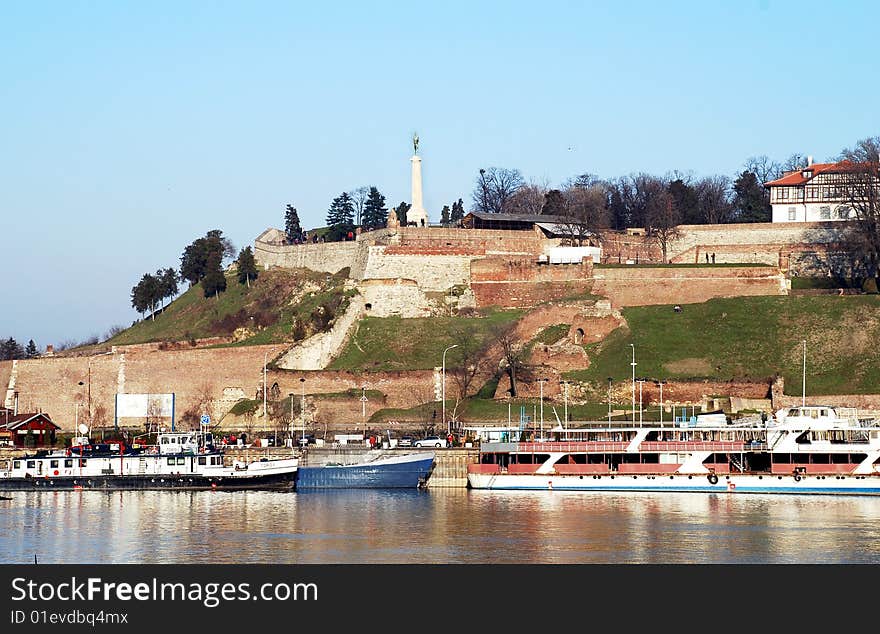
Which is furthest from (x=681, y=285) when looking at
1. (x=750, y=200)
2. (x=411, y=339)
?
(x=750, y=200)

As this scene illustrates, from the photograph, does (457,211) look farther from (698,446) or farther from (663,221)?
(698,446)

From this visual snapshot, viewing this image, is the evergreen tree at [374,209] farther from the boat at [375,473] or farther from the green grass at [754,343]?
the boat at [375,473]

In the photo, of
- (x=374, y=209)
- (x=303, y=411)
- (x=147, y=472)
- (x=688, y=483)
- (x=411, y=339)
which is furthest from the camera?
(x=374, y=209)

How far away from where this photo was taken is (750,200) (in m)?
112

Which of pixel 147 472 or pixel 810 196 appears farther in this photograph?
pixel 810 196

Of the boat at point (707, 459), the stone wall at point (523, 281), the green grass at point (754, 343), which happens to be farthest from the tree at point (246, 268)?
the boat at point (707, 459)

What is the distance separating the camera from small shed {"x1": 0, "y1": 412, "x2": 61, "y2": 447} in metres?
81.4

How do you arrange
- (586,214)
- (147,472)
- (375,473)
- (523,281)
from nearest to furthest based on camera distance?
(375,473), (147,472), (523,281), (586,214)

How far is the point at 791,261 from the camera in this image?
98.1 meters

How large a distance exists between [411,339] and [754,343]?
63.3 ft

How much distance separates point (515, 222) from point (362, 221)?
2855cm

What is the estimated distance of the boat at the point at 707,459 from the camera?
202 feet

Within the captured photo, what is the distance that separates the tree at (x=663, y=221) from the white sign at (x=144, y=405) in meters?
34.8
